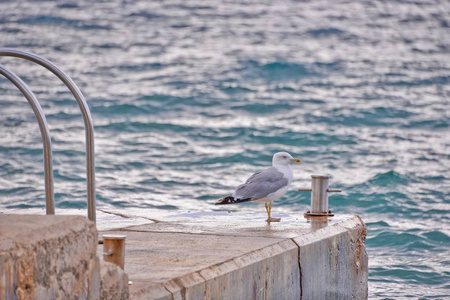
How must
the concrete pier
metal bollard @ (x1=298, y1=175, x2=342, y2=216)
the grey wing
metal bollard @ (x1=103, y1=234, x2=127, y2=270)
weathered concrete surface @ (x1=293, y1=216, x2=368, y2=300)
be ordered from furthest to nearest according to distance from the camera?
metal bollard @ (x1=298, y1=175, x2=342, y2=216) < the grey wing < weathered concrete surface @ (x1=293, y1=216, x2=368, y2=300) < the concrete pier < metal bollard @ (x1=103, y1=234, x2=127, y2=270)

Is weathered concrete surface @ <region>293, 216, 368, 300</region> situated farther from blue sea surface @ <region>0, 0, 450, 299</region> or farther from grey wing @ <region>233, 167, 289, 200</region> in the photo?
blue sea surface @ <region>0, 0, 450, 299</region>

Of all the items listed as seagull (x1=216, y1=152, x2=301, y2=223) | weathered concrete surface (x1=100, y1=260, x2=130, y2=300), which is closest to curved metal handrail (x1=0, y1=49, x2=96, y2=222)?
weathered concrete surface (x1=100, y1=260, x2=130, y2=300)

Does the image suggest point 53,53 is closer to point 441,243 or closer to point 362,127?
point 362,127

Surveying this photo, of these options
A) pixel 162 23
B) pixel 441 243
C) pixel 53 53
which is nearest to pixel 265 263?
pixel 441 243

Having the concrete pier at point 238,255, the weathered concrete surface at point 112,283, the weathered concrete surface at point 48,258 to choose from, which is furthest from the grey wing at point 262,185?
the weathered concrete surface at point 48,258

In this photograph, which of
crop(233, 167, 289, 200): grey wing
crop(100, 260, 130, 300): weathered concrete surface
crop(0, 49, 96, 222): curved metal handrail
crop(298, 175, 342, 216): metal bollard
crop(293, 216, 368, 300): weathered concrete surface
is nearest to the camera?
crop(100, 260, 130, 300): weathered concrete surface

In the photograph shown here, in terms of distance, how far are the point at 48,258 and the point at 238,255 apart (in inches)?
79.6

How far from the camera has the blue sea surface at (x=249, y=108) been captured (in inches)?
570

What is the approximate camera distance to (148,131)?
20062 mm

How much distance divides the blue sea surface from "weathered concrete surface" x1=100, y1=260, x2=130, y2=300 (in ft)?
17.2

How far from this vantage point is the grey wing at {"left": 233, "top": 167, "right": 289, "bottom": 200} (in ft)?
21.6

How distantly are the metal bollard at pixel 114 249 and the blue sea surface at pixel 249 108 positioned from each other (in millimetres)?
5007

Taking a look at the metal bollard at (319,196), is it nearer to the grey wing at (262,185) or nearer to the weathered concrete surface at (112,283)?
the grey wing at (262,185)

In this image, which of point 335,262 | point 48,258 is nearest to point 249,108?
point 335,262
